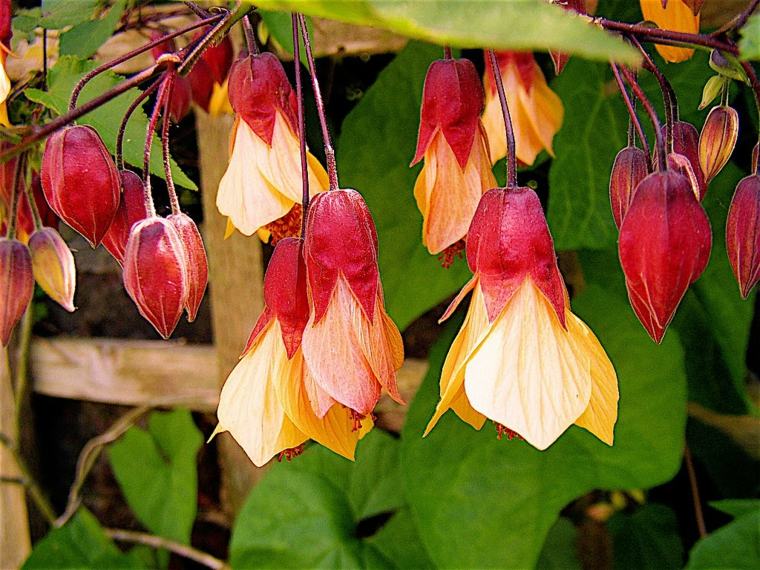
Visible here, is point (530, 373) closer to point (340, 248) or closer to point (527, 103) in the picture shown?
point (340, 248)

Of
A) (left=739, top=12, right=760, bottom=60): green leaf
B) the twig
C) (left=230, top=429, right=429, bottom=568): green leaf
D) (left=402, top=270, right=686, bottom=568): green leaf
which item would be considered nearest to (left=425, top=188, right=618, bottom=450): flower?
(left=739, top=12, right=760, bottom=60): green leaf

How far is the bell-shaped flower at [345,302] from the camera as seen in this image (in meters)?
0.34

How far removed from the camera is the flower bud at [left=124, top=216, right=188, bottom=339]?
34 cm

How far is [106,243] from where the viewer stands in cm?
41

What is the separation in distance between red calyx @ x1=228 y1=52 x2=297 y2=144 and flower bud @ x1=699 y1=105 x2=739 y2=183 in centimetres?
22

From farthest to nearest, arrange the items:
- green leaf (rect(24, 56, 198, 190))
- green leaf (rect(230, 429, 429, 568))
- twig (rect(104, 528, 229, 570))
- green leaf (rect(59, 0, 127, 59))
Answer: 1. twig (rect(104, 528, 229, 570))
2. green leaf (rect(230, 429, 429, 568))
3. green leaf (rect(59, 0, 127, 59))
4. green leaf (rect(24, 56, 198, 190))

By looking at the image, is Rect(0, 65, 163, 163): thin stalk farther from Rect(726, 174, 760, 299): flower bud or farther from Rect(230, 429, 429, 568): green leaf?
Rect(230, 429, 429, 568): green leaf

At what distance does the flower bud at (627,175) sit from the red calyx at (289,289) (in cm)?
16

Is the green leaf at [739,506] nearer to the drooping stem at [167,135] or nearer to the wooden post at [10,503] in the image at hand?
the drooping stem at [167,135]

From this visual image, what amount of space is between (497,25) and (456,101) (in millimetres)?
273

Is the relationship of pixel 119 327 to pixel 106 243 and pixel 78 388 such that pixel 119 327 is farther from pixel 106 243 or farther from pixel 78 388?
pixel 106 243

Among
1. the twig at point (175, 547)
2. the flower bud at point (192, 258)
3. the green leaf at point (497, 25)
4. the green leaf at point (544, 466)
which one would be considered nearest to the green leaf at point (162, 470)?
the twig at point (175, 547)

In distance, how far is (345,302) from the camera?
1.17 feet

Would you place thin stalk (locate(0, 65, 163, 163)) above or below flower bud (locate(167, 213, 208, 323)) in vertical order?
above
